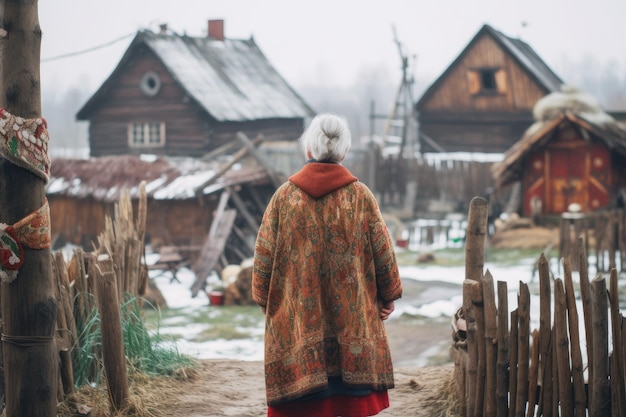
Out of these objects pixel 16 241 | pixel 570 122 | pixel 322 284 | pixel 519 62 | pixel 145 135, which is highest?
pixel 519 62

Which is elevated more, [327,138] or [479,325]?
[327,138]

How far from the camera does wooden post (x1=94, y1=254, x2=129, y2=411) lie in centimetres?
534

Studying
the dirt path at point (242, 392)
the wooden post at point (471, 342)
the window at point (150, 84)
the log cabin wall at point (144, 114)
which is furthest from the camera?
the window at point (150, 84)

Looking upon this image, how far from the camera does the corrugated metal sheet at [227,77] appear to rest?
1019 inches

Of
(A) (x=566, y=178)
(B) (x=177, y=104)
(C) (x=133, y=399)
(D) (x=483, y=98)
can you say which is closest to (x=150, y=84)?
(B) (x=177, y=104)

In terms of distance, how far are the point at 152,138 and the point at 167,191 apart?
9.37 metres

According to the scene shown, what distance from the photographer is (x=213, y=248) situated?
54.5 ft

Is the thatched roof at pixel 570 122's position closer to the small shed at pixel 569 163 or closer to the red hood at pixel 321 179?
the small shed at pixel 569 163

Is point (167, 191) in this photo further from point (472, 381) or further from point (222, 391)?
point (472, 381)

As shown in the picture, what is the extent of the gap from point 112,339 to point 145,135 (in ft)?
73.1

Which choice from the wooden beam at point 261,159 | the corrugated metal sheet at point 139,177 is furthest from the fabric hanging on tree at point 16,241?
the wooden beam at point 261,159

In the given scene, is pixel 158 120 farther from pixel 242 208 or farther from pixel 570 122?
pixel 570 122

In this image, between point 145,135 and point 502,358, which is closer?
point 502,358

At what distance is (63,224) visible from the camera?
20.2 m
